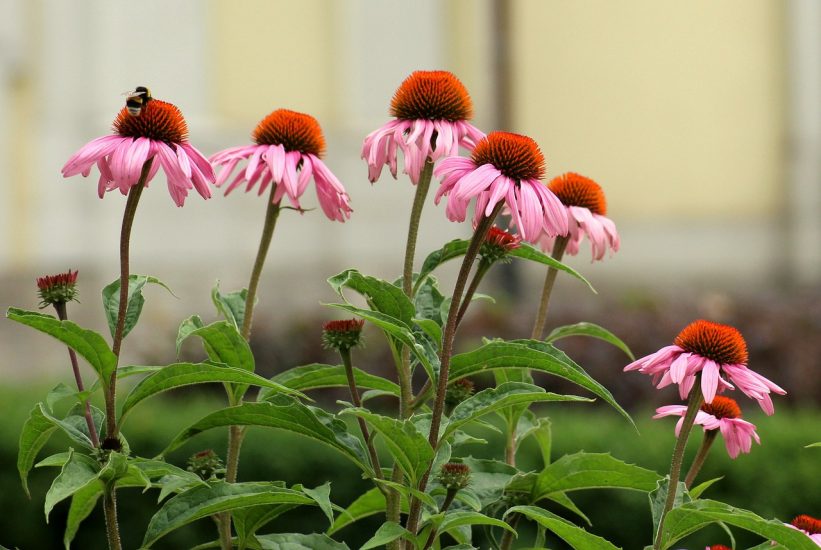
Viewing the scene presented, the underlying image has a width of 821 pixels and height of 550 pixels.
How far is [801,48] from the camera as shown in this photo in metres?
11.9

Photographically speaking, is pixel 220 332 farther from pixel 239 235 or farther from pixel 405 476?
pixel 239 235

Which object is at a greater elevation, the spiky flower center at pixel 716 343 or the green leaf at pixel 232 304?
the green leaf at pixel 232 304

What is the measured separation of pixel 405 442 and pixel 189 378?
226 millimetres

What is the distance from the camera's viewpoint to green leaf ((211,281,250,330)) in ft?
4.50

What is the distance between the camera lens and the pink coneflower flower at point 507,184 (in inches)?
46.2

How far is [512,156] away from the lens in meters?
1.21

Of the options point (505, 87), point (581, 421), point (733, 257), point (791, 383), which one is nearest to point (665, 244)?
point (733, 257)

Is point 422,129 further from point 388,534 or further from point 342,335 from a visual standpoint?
point 388,534

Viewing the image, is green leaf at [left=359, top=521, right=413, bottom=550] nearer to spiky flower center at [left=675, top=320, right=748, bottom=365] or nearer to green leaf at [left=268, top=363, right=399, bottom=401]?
green leaf at [left=268, top=363, right=399, bottom=401]

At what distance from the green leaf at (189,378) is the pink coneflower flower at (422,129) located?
0.35 m

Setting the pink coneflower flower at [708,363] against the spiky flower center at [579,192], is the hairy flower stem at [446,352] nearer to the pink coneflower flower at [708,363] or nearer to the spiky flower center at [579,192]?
the pink coneflower flower at [708,363]

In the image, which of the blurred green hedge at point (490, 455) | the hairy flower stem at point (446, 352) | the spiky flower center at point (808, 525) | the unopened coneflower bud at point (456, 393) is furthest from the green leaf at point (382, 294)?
the blurred green hedge at point (490, 455)

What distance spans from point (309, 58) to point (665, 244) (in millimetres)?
4046

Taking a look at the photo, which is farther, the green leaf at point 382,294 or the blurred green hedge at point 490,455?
the blurred green hedge at point 490,455
